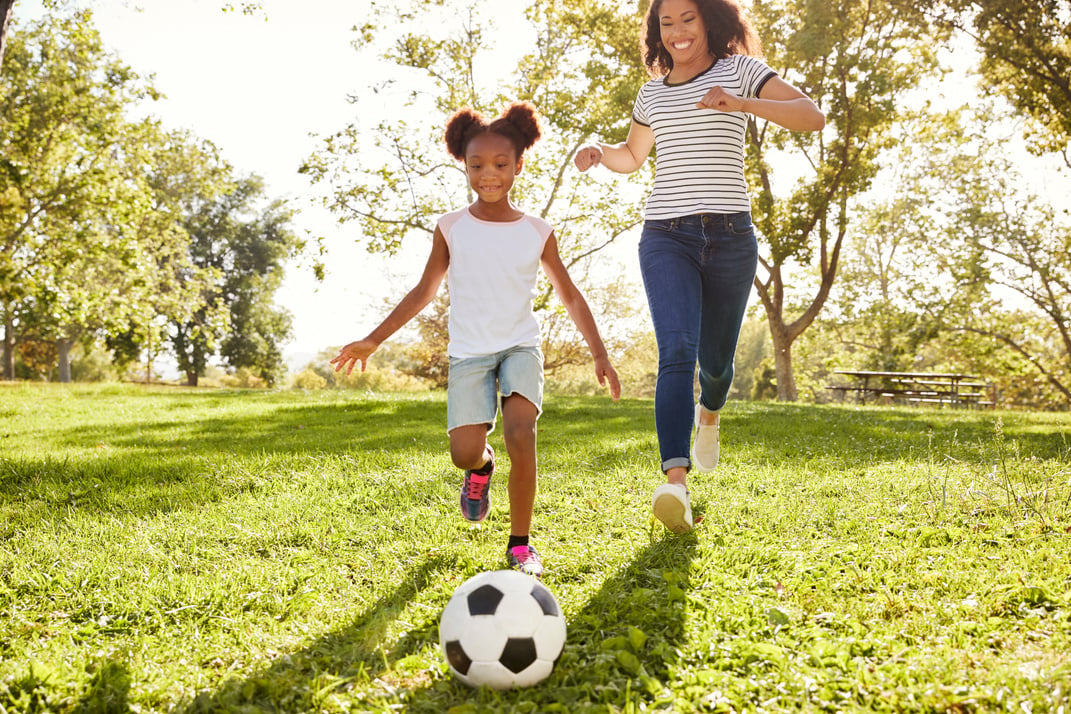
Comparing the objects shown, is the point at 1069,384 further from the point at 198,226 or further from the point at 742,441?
the point at 198,226

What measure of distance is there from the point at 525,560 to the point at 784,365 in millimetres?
18259

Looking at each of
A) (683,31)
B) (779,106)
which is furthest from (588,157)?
(779,106)

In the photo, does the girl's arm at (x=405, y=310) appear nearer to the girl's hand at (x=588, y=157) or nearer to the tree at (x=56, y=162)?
the girl's hand at (x=588, y=157)

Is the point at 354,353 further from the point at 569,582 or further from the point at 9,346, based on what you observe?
the point at 9,346

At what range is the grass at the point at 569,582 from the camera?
7.16ft

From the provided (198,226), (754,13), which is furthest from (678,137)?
(198,226)

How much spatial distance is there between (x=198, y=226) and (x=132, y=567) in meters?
40.2

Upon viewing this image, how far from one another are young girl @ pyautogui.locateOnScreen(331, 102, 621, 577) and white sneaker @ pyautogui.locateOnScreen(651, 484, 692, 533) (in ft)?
1.60

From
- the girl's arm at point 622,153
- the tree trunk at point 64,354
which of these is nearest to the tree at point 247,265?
the tree trunk at point 64,354

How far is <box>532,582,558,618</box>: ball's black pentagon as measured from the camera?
91.4 inches

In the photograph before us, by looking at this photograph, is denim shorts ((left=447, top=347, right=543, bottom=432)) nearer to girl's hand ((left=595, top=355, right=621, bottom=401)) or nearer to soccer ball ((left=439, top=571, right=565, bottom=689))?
girl's hand ((left=595, top=355, right=621, bottom=401))

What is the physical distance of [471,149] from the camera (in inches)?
135

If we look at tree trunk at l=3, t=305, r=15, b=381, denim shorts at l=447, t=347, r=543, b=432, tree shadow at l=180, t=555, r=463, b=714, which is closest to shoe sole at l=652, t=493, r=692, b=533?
denim shorts at l=447, t=347, r=543, b=432

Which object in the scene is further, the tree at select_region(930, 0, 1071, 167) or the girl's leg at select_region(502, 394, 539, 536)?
the tree at select_region(930, 0, 1071, 167)
